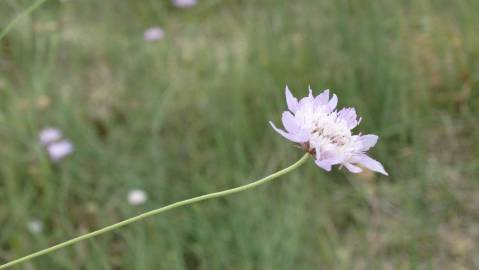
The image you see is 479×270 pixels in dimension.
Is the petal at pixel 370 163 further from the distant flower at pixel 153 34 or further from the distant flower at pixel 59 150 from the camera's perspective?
the distant flower at pixel 153 34

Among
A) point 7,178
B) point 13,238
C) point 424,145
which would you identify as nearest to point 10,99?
point 7,178

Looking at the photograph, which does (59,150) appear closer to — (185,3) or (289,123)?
(185,3)

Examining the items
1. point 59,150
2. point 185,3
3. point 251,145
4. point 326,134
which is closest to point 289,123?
point 326,134

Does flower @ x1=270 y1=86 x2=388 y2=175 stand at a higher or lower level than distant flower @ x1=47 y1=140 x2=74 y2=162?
higher

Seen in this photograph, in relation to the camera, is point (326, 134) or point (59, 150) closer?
point (326, 134)

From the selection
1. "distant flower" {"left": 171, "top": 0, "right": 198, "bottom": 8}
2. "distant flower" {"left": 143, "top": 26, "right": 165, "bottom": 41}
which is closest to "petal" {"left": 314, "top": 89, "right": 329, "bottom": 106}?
"distant flower" {"left": 143, "top": 26, "right": 165, "bottom": 41}

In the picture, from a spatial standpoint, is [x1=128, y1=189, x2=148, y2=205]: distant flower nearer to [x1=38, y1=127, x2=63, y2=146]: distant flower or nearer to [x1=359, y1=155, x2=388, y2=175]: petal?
[x1=38, y1=127, x2=63, y2=146]: distant flower

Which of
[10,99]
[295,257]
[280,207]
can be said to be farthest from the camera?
[10,99]

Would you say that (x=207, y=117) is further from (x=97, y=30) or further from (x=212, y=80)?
(x=97, y=30)
